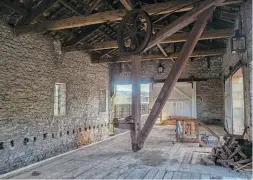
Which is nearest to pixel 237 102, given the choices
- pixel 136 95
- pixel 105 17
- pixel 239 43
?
pixel 239 43

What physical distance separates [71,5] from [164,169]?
4723mm

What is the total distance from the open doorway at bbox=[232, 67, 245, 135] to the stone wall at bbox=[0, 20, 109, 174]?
5.73 metres

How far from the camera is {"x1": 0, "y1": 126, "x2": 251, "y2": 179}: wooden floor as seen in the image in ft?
12.4

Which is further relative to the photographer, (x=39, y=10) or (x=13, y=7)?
(x=39, y=10)

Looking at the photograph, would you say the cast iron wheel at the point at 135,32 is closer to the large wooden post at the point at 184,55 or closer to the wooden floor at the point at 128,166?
the large wooden post at the point at 184,55

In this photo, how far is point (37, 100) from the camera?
22.8 ft

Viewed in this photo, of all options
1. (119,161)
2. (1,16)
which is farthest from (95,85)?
(119,161)

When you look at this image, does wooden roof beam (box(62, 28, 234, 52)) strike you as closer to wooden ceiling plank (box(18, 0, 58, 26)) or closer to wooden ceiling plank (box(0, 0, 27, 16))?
wooden ceiling plank (box(18, 0, 58, 26))

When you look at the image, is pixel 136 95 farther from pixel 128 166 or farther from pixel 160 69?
pixel 160 69

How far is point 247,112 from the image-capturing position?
16.0 feet

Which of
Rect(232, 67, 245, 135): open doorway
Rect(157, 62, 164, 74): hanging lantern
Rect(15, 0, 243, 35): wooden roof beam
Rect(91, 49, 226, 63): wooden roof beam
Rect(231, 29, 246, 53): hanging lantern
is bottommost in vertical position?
Rect(232, 67, 245, 135): open doorway

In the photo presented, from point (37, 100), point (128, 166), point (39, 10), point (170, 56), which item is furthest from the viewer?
point (170, 56)

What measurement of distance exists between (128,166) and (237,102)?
499cm

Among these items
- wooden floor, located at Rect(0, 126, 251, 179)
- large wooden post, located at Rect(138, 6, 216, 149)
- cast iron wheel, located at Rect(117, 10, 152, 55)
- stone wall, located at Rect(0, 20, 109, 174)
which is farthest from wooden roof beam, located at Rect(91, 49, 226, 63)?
large wooden post, located at Rect(138, 6, 216, 149)
